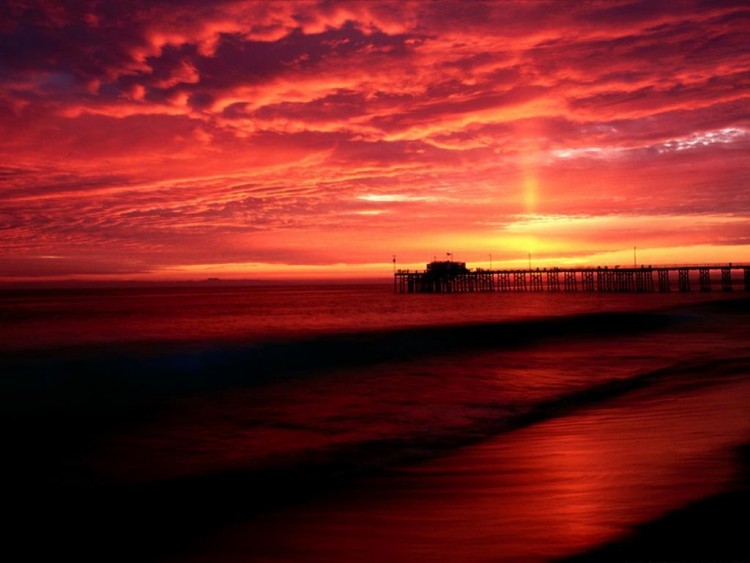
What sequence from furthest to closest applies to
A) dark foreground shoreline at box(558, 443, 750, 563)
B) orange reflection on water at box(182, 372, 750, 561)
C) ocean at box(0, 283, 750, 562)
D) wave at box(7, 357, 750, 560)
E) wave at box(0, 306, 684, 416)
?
wave at box(0, 306, 684, 416)
wave at box(7, 357, 750, 560)
ocean at box(0, 283, 750, 562)
orange reflection on water at box(182, 372, 750, 561)
dark foreground shoreline at box(558, 443, 750, 563)

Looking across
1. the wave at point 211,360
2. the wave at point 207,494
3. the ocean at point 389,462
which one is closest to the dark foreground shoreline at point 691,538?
the ocean at point 389,462

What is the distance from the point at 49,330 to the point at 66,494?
36187mm

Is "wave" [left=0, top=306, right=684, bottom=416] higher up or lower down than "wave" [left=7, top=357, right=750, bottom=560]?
lower down

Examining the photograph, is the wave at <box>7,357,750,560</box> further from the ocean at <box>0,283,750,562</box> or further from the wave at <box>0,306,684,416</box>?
the wave at <box>0,306,684,416</box>

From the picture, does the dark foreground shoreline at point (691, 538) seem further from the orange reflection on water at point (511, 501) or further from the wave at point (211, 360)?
the wave at point (211, 360)

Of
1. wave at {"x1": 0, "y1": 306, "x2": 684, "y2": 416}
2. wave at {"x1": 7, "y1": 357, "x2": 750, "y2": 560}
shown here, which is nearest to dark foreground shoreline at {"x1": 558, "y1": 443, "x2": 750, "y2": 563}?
wave at {"x1": 7, "y1": 357, "x2": 750, "y2": 560}

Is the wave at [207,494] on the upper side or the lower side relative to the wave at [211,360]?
upper

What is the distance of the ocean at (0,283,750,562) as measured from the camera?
4.89m

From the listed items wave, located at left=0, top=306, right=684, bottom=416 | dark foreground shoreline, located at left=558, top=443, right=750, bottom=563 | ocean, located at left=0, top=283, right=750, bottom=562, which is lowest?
wave, located at left=0, top=306, right=684, bottom=416

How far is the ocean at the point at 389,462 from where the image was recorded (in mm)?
4895

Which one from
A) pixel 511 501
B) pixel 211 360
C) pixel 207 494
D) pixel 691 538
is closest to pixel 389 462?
pixel 207 494

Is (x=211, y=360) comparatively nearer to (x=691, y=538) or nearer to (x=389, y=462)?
(x=389, y=462)

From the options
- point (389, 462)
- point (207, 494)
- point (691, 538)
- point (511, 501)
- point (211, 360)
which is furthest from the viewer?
point (211, 360)

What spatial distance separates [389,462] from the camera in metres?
7.93
